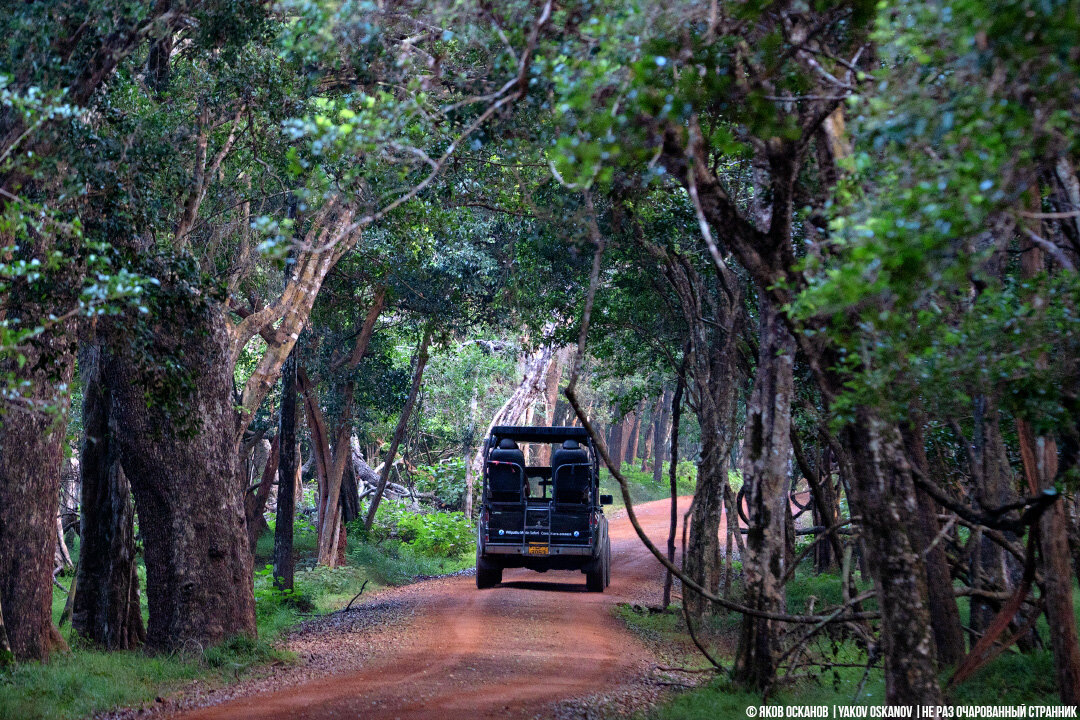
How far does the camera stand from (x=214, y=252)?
14.0 metres

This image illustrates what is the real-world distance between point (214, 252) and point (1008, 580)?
11553 millimetres

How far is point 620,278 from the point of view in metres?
16.6

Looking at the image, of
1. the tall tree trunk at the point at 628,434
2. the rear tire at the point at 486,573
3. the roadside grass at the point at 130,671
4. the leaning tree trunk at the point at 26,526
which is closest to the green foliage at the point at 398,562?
the rear tire at the point at 486,573

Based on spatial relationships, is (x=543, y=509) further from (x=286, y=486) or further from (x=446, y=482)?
(x=446, y=482)

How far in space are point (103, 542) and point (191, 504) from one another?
142cm

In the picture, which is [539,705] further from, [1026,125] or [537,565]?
[537,565]

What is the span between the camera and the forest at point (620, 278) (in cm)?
494

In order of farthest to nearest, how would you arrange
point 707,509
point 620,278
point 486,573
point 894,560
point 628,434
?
point 628,434, point 486,573, point 620,278, point 707,509, point 894,560

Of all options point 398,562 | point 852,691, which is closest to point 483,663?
point 852,691

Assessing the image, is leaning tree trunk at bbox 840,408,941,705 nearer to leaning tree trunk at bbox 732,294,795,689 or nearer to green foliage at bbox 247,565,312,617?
leaning tree trunk at bbox 732,294,795,689

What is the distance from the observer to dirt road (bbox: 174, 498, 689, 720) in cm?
875

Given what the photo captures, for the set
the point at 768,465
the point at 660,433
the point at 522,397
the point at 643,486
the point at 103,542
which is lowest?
the point at 103,542

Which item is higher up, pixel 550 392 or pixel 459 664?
pixel 550 392

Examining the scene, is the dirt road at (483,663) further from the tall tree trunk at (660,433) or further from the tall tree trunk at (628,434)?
the tall tree trunk at (628,434)
